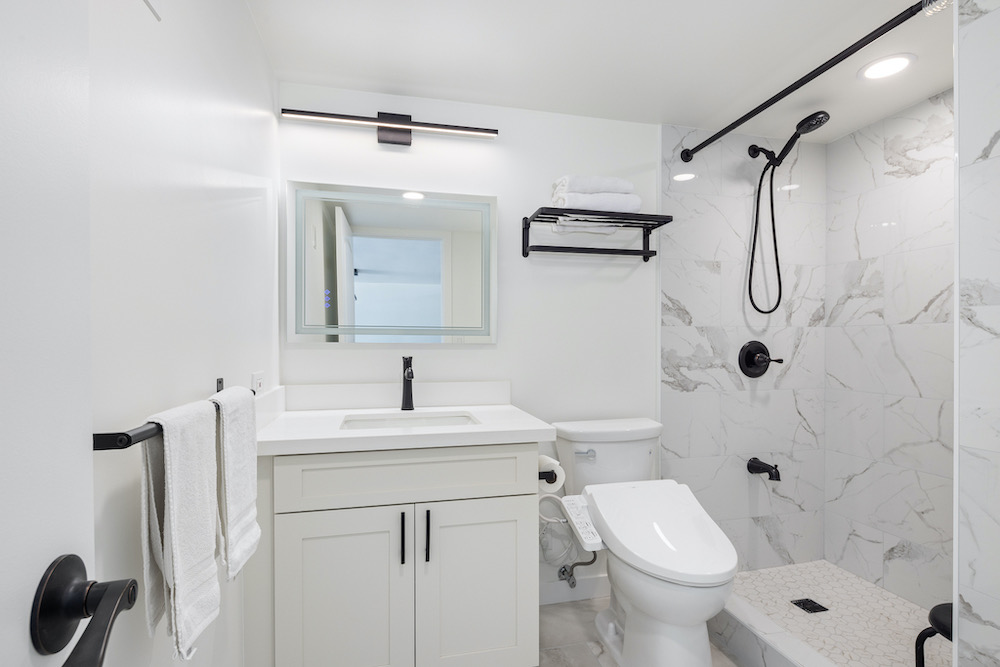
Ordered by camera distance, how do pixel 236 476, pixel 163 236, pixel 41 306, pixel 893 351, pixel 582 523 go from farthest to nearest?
pixel 893 351 → pixel 582 523 → pixel 236 476 → pixel 163 236 → pixel 41 306

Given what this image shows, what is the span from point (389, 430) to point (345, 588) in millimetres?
503

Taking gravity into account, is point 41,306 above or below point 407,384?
above

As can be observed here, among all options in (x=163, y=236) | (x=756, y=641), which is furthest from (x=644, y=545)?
(x=163, y=236)

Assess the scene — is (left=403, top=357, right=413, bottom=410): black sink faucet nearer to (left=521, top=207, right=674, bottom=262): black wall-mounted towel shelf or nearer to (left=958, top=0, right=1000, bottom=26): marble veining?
(left=521, top=207, right=674, bottom=262): black wall-mounted towel shelf

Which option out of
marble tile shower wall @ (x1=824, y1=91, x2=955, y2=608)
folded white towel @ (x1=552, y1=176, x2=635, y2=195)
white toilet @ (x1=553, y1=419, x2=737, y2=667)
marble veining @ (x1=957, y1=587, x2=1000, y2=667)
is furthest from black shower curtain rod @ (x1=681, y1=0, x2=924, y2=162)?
marble veining @ (x1=957, y1=587, x2=1000, y2=667)

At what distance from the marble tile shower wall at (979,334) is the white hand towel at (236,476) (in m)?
1.73

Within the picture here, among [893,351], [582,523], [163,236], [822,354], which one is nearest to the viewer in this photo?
[163,236]

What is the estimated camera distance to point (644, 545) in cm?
152

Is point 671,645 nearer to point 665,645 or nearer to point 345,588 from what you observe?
point 665,645

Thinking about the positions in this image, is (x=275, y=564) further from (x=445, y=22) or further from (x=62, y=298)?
(x=445, y=22)

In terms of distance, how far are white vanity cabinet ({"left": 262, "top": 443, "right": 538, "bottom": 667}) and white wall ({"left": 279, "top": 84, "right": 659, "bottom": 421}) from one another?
1.92 feet

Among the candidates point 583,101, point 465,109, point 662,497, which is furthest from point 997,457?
point 465,109

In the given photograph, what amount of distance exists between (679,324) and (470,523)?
142 cm

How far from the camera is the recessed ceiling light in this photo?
173cm
